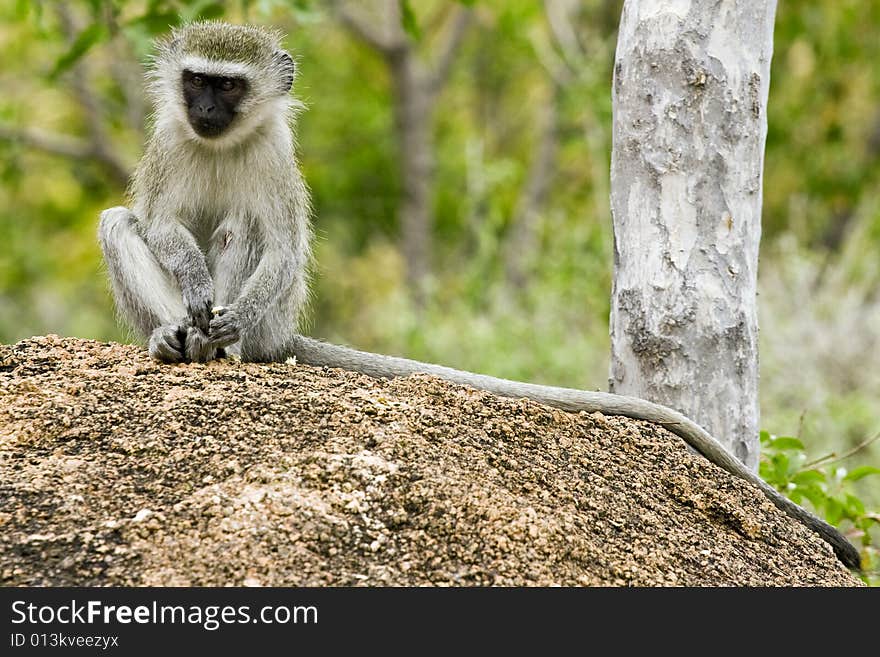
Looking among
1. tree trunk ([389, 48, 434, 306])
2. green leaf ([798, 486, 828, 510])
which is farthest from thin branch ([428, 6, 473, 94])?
green leaf ([798, 486, 828, 510])

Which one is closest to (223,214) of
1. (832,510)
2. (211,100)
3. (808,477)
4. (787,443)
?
(211,100)

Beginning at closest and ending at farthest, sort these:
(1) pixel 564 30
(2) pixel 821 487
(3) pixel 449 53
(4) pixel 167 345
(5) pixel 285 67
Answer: (4) pixel 167 345 → (2) pixel 821 487 → (5) pixel 285 67 → (3) pixel 449 53 → (1) pixel 564 30

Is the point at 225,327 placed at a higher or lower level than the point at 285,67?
lower

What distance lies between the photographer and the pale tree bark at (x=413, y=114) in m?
13.1

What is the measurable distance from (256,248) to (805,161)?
11.7m

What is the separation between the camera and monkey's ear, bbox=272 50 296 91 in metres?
5.11

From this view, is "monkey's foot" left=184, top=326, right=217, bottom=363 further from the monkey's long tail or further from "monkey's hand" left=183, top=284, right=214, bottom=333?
the monkey's long tail

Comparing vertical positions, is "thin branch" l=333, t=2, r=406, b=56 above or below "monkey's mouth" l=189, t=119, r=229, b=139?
above

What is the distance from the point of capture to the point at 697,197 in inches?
161

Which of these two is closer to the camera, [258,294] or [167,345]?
[167,345]

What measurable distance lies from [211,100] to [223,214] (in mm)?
520

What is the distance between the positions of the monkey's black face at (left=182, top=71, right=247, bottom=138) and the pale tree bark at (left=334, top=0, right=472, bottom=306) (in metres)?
8.00

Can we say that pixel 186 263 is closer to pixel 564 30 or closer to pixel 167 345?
pixel 167 345

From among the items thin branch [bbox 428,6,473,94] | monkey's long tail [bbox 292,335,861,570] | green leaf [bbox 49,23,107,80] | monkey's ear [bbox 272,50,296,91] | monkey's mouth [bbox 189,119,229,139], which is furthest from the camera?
thin branch [bbox 428,6,473,94]
